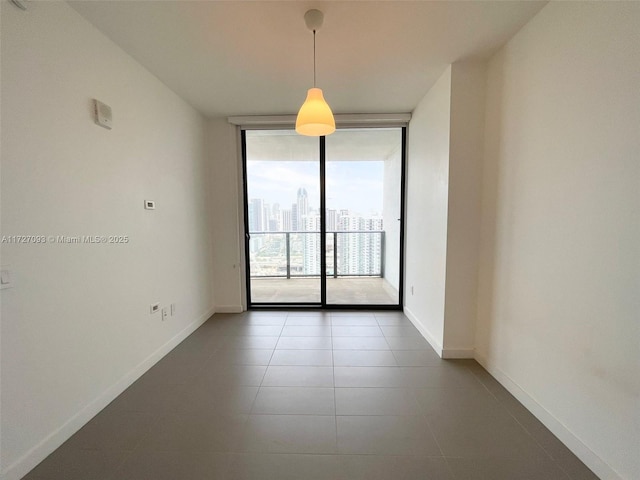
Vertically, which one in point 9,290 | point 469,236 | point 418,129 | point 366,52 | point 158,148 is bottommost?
point 9,290

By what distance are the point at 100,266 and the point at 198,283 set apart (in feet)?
4.74

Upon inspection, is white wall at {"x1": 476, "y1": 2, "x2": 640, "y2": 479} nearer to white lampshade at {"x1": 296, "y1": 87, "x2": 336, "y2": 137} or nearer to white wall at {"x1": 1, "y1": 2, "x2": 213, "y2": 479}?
white lampshade at {"x1": 296, "y1": 87, "x2": 336, "y2": 137}

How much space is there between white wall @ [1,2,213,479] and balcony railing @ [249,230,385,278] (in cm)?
159

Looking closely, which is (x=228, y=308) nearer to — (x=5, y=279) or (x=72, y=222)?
(x=72, y=222)

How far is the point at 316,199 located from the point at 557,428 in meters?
3.08

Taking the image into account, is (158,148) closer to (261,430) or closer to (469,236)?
(261,430)

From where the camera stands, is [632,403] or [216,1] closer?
[632,403]

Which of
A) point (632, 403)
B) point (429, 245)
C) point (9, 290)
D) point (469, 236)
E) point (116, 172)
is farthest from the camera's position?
point (429, 245)

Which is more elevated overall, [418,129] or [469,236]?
[418,129]

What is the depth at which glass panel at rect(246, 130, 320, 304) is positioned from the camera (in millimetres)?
3586

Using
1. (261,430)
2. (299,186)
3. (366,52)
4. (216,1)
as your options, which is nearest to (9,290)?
(261,430)

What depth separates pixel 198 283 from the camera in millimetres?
3137

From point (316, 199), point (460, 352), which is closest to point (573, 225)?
point (460, 352)

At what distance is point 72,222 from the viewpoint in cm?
154
